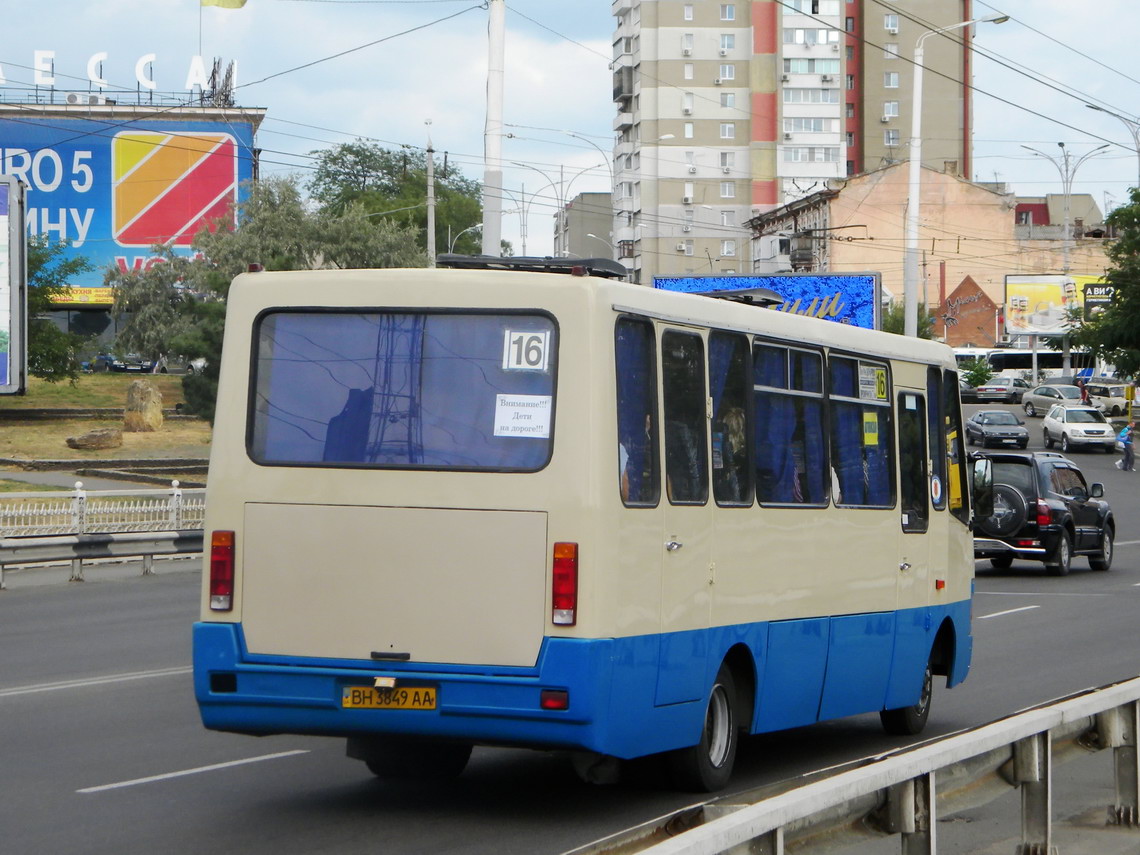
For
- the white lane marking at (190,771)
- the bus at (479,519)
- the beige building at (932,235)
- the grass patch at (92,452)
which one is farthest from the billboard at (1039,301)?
the bus at (479,519)

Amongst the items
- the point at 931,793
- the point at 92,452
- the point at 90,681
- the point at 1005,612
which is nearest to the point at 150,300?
the point at 92,452

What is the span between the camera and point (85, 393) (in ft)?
205

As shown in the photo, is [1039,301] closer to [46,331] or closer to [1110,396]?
[1110,396]

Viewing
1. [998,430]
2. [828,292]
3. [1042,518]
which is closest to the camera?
[1042,518]

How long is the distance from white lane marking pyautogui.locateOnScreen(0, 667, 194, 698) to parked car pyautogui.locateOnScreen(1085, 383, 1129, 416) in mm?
69127

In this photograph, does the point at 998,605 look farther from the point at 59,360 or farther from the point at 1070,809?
the point at 59,360

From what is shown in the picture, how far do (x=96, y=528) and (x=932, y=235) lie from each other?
87.3 m

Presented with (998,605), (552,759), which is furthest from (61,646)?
(998,605)

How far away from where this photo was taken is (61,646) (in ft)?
51.4

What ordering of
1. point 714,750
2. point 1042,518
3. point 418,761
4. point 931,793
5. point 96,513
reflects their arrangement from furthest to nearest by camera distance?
point 1042,518 < point 96,513 < point 418,761 < point 714,750 < point 931,793

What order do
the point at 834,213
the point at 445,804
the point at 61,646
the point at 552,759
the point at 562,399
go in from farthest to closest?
the point at 834,213 → the point at 61,646 → the point at 552,759 → the point at 445,804 → the point at 562,399

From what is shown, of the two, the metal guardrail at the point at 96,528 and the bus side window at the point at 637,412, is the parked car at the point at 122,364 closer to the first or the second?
the metal guardrail at the point at 96,528

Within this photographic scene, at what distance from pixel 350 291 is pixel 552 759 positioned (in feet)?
10.9

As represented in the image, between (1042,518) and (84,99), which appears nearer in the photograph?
(1042,518)
